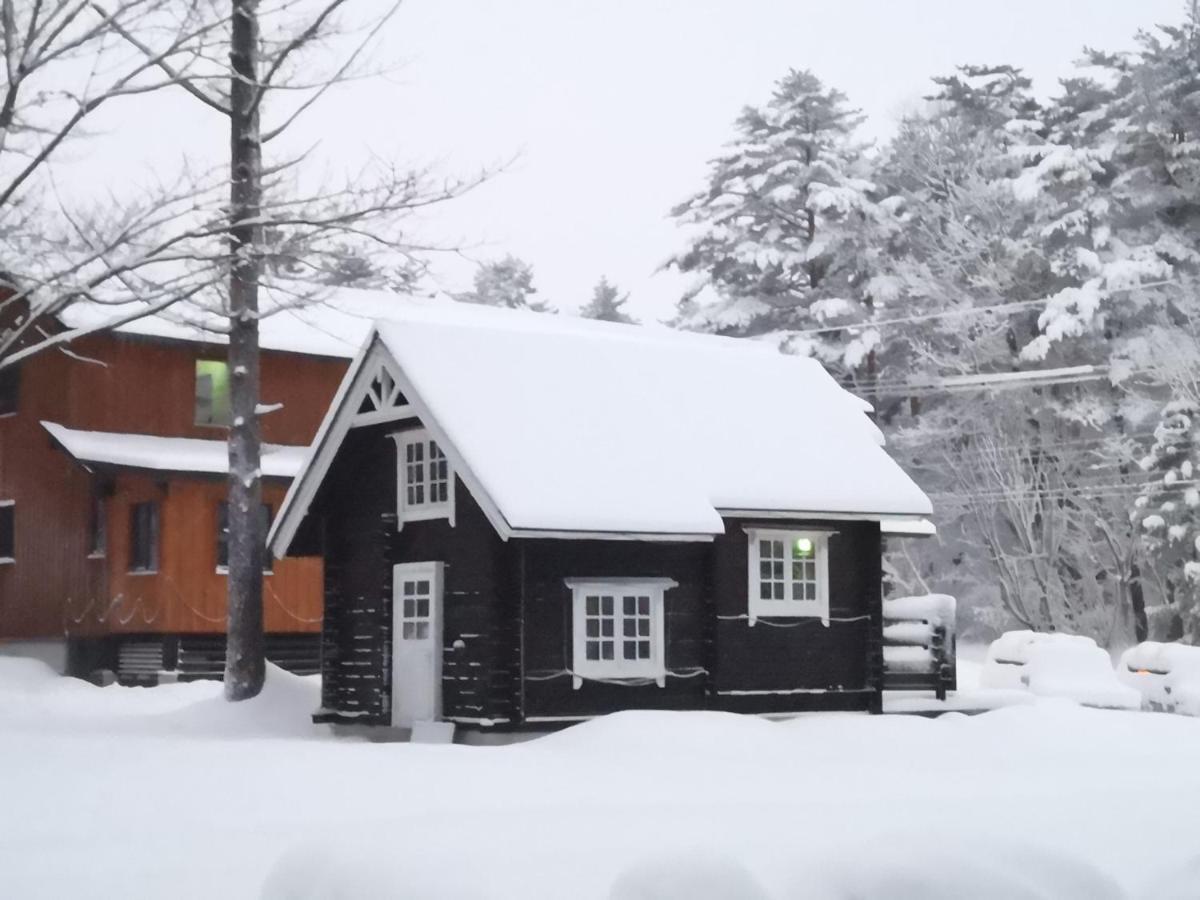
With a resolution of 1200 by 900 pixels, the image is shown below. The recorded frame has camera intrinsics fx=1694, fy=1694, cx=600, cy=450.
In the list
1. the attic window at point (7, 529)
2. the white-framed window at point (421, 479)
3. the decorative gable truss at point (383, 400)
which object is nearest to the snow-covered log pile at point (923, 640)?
the white-framed window at point (421, 479)

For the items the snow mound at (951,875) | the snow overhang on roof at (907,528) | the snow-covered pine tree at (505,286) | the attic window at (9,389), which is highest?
the snow-covered pine tree at (505,286)

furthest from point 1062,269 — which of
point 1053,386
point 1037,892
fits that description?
point 1037,892

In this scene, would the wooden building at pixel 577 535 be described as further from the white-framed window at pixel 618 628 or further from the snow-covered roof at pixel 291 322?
the snow-covered roof at pixel 291 322

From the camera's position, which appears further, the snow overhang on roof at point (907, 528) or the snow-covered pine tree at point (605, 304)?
the snow-covered pine tree at point (605, 304)

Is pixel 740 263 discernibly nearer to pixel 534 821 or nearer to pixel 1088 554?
pixel 1088 554

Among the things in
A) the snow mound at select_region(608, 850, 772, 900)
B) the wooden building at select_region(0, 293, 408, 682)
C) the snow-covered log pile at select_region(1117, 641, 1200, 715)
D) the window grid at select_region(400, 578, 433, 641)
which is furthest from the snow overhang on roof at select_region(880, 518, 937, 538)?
the snow mound at select_region(608, 850, 772, 900)

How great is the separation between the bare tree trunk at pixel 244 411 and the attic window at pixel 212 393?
965 centimetres

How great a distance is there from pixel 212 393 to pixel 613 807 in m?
22.2

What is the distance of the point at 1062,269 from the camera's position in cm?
4325

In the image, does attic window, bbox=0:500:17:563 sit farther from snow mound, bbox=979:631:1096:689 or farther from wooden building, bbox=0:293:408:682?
snow mound, bbox=979:631:1096:689

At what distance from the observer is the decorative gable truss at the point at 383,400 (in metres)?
23.3

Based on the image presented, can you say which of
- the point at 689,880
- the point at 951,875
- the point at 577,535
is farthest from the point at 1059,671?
the point at 689,880

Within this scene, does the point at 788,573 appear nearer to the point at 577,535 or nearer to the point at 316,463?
the point at 577,535

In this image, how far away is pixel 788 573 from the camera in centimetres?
2412
